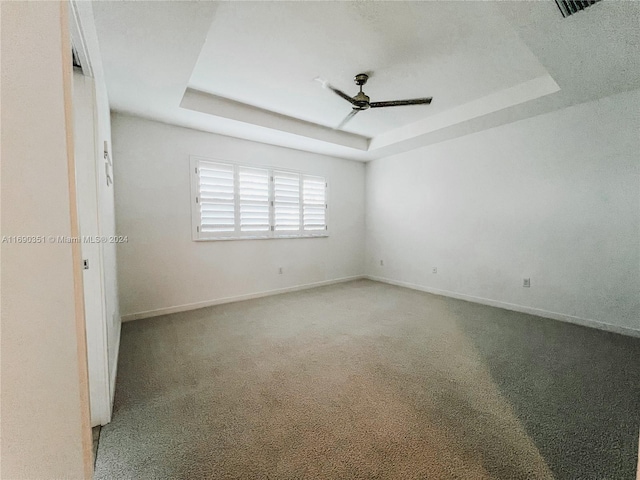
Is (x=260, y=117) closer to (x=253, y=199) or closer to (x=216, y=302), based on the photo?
(x=253, y=199)

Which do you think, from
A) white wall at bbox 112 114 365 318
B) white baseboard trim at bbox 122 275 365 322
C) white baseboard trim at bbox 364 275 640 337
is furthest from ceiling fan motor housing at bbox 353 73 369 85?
white baseboard trim at bbox 364 275 640 337

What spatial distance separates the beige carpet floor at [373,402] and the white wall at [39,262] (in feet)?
2.79

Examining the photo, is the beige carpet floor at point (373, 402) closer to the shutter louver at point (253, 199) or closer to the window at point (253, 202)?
the window at point (253, 202)

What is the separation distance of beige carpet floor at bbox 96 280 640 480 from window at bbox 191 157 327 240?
1.53 metres

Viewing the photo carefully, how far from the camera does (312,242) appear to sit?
5.17 meters

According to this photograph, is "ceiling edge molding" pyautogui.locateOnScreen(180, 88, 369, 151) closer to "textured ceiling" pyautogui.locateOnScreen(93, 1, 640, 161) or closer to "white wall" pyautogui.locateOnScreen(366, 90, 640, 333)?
"textured ceiling" pyautogui.locateOnScreen(93, 1, 640, 161)

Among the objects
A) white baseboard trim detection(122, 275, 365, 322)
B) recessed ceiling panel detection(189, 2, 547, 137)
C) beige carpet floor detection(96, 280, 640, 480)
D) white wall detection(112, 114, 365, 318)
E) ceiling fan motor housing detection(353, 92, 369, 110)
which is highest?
recessed ceiling panel detection(189, 2, 547, 137)

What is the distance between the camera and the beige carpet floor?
1348 mm

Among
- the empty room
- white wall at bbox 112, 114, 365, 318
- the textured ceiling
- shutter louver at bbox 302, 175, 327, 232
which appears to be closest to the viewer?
the empty room

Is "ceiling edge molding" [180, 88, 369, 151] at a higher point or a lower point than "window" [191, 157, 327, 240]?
higher

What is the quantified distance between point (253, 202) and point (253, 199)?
0.16ft

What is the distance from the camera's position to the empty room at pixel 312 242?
2.47 ft

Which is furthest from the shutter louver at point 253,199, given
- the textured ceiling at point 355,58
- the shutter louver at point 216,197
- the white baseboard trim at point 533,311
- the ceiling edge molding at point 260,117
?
the white baseboard trim at point 533,311

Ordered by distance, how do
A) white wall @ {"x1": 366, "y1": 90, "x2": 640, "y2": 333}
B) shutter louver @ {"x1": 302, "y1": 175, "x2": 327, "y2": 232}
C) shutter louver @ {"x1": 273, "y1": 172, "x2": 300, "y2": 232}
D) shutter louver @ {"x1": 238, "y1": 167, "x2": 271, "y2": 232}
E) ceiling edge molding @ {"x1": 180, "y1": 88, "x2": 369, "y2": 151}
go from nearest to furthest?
white wall @ {"x1": 366, "y1": 90, "x2": 640, "y2": 333}, ceiling edge molding @ {"x1": 180, "y1": 88, "x2": 369, "y2": 151}, shutter louver @ {"x1": 238, "y1": 167, "x2": 271, "y2": 232}, shutter louver @ {"x1": 273, "y1": 172, "x2": 300, "y2": 232}, shutter louver @ {"x1": 302, "y1": 175, "x2": 327, "y2": 232}
